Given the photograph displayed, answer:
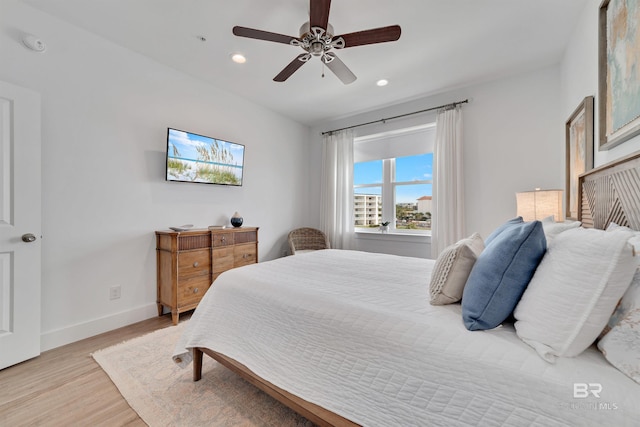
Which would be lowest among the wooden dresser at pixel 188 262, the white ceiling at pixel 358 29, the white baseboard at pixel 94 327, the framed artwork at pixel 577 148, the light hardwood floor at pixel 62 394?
the light hardwood floor at pixel 62 394

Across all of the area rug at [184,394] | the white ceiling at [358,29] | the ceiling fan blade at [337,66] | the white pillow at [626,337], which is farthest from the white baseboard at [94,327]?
the white pillow at [626,337]

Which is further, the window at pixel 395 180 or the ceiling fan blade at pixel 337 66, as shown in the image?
the window at pixel 395 180

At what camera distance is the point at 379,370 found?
0.99 m

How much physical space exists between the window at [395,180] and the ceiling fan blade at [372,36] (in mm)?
2046

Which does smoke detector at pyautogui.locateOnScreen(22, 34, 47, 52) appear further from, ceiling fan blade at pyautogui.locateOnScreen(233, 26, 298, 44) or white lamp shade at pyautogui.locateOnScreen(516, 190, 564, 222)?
white lamp shade at pyautogui.locateOnScreen(516, 190, 564, 222)

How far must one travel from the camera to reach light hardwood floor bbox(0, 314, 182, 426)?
4.64 feet

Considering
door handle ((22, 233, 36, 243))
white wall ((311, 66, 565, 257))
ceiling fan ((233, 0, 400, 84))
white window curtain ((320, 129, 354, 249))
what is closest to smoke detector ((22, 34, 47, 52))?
door handle ((22, 233, 36, 243))

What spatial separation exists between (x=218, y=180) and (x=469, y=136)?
10.7ft

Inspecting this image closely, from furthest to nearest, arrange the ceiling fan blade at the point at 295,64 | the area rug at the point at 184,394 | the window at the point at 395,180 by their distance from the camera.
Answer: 1. the window at the point at 395,180
2. the ceiling fan blade at the point at 295,64
3. the area rug at the point at 184,394

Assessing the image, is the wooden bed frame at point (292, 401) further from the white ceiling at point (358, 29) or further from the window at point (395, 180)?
the window at point (395, 180)

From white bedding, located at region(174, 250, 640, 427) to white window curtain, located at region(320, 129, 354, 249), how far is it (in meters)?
2.48

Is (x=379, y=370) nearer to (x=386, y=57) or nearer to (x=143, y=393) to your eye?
(x=143, y=393)

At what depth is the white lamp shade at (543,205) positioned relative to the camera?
2350 millimetres

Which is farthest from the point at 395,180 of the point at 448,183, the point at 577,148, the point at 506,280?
the point at 506,280
